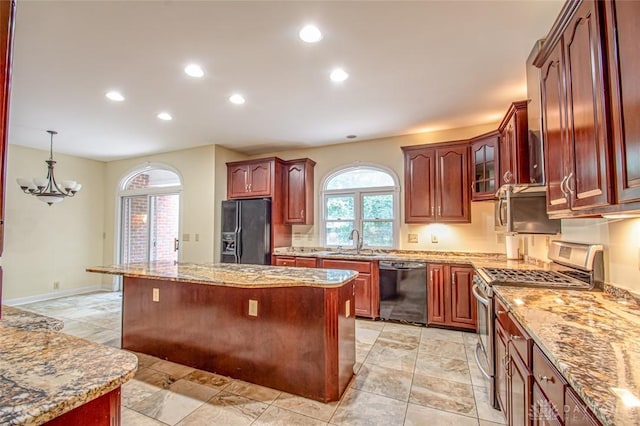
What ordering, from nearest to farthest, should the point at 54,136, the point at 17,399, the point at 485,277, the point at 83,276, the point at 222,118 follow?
1. the point at 17,399
2. the point at 485,277
3. the point at 222,118
4. the point at 54,136
5. the point at 83,276

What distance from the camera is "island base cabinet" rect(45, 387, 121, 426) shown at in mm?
729

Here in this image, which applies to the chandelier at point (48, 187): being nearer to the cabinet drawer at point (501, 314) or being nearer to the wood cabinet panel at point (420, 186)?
the wood cabinet panel at point (420, 186)

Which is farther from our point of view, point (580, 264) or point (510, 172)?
point (510, 172)

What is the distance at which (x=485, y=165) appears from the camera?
12.0 feet

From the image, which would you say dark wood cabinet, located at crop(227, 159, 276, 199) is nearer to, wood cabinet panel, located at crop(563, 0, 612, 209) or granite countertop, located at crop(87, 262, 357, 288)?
granite countertop, located at crop(87, 262, 357, 288)

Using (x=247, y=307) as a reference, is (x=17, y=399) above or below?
above

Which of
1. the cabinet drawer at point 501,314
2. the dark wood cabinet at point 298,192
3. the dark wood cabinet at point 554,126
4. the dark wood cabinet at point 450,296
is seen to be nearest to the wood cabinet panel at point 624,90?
the dark wood cabinet at point 554,126

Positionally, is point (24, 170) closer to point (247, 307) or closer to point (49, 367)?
point (247, 307)

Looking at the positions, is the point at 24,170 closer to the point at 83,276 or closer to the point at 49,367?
the point at 83,276

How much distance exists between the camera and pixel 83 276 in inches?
235

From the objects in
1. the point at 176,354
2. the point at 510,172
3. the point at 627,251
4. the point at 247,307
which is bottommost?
the point at 176,354

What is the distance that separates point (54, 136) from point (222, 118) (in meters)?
2.93

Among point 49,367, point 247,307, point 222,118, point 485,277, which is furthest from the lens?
point 222,118

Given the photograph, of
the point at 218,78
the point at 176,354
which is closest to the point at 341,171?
Answer: the point at 218,78
